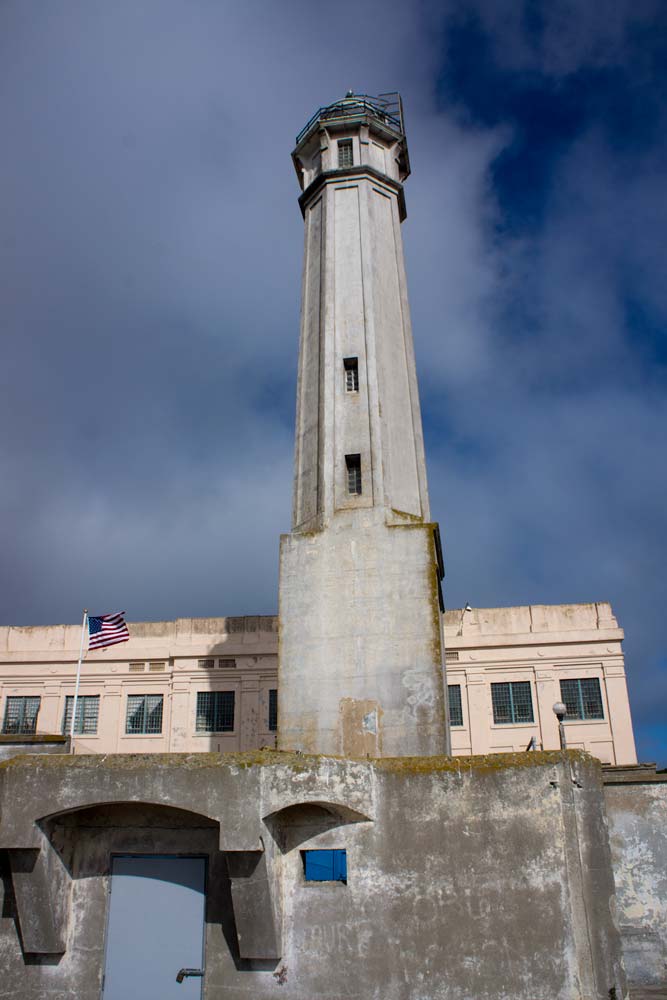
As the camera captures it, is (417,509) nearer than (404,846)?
No

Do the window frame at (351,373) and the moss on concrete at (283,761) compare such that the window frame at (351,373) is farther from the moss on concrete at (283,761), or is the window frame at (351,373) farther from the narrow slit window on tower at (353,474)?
the moss on concrete at (283,761)

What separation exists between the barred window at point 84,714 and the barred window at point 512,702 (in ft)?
51.6

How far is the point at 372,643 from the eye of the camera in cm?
1817

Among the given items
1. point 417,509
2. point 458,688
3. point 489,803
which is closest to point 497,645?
point 458,688

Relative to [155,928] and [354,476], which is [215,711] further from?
[155,928]

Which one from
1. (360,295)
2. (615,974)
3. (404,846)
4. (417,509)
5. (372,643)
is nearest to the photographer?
(615,974)

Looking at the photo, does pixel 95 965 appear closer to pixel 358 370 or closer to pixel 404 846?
pixel 404 846

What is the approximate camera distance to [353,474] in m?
20.6

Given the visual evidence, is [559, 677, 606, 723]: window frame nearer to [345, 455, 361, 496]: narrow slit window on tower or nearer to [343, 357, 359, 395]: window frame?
[345, 455, 361, 496]: narrow slit window on tower

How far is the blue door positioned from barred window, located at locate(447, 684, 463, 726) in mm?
18248

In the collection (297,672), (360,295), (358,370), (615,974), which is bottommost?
(615,974)

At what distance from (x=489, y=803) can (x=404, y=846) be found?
1583mm

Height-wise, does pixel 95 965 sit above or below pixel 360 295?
below

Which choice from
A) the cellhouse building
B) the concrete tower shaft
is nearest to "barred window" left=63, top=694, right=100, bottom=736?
the cellhouse building
